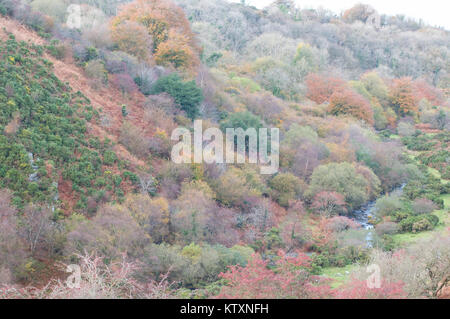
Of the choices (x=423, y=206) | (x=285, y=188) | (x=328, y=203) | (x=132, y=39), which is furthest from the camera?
(x=132, y=39)

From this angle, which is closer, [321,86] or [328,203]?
[328,203]

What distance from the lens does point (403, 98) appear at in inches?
2211

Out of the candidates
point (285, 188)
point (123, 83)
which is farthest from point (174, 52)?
point (285, 188)

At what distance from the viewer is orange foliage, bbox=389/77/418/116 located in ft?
184

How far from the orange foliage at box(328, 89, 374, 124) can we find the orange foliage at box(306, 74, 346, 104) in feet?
→ 9.35

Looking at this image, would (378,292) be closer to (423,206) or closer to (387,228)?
(387,228)

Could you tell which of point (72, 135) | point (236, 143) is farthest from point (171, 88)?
point (72, 135)

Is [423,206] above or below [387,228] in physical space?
above

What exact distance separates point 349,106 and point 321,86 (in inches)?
222

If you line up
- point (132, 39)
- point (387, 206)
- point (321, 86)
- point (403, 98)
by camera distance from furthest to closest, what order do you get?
point (403, 98) < point (321, 86) < point (132, 39) < point (387, 206)

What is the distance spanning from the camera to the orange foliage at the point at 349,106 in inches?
1779

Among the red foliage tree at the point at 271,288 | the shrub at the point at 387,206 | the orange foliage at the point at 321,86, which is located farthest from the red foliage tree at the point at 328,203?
the orange foliage at the point at 321,86

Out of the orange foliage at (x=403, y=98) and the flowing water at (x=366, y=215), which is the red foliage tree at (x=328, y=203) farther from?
the orange foliage at (x=403, y=98)
